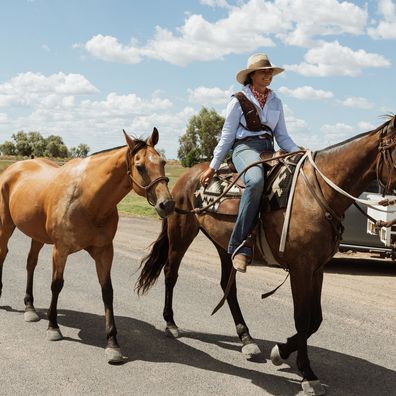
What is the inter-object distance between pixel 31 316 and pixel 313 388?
3.52 metres

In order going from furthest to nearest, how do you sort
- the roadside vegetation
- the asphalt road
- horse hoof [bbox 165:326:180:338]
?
the roadside vegetation, horse hoof [bbox 165:326:180:338], the asphalt road

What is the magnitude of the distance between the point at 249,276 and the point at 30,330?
4277 millimetres

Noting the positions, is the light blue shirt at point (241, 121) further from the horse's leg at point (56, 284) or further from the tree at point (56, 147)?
the tree at point (56, 147)

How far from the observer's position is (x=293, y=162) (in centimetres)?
466

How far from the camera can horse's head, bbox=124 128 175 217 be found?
4565mm

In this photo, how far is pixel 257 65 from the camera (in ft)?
16.2

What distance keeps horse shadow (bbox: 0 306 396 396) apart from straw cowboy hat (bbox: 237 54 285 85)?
9.48 ft

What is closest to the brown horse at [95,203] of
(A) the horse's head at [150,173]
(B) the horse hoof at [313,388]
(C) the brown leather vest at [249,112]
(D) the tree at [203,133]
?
(A) the horse's head at [150,173]

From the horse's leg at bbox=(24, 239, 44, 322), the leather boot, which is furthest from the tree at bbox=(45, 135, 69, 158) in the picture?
the leather boot

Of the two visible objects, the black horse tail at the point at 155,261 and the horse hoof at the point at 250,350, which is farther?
the black horse tail at the point at 155,261

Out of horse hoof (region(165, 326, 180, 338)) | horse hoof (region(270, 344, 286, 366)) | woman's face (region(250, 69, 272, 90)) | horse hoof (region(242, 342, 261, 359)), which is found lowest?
horse hoof (region(165, 326, 180, 338))

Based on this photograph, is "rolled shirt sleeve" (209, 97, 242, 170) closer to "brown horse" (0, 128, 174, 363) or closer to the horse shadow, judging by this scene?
"brown horse" (0, 128, 174, 363)

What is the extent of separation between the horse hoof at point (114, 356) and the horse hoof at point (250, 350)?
1.25m

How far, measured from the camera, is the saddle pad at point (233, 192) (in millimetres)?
4512
